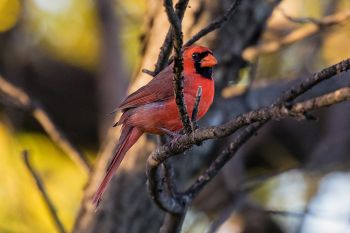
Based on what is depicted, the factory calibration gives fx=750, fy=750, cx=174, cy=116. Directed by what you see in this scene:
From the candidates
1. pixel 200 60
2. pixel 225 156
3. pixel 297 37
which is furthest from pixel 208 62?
pixel 297 37

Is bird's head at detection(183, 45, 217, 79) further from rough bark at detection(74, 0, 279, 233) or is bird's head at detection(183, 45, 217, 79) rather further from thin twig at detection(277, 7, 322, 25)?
thin twig at detection(277, 7, 322, 25)

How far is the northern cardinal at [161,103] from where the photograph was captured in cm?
310

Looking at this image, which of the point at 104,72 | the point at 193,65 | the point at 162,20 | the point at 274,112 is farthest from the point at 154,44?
the point at 274,112

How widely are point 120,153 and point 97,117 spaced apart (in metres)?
2.55

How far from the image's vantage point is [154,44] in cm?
369

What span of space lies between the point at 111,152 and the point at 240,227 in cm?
186

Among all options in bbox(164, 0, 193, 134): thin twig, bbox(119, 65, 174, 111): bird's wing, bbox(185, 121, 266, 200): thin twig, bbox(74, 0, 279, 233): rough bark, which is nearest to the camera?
bbox(164, 0, 193, 134): thin twig

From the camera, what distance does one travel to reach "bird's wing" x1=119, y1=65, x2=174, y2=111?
328cm

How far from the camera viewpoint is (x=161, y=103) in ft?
10.7

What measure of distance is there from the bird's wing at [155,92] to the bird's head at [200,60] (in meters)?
0.11

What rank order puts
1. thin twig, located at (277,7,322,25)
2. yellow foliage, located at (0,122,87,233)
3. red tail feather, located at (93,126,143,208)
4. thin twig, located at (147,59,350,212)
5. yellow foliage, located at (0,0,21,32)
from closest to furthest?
thin twig, located at (147,59,350,212) < red tail feather, located at (93,126,143,208) < thin twig, located at (277,7,322,25) < yellow foliage, located at (0,122,87,233) < yellow foliage, located at (0,0,21,32)

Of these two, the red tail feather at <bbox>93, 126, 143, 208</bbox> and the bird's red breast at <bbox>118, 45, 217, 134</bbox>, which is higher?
the bird's red breast at <bbox>118, 45, 217, 134</bbox>

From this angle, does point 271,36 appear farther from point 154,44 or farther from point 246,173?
point 154,44

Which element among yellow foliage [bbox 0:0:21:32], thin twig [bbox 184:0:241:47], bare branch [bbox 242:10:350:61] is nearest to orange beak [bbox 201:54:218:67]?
thin twig [bbox 184:0:241:47]
